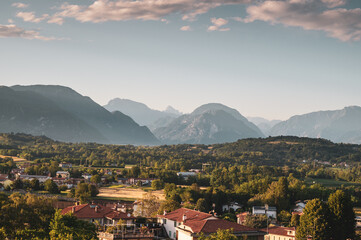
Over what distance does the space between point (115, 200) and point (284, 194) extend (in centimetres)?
4030

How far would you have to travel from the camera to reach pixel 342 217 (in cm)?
7450

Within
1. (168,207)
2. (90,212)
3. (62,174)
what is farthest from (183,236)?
(62,174)

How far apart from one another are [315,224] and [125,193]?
250ft

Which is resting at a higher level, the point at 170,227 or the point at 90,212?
the point at 90,212

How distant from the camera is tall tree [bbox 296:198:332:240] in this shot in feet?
231

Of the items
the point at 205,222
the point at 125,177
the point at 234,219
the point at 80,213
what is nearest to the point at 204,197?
the point at 234,219

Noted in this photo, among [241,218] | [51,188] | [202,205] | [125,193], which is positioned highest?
[51,188]

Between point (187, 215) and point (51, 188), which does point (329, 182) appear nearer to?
point (51, 188)

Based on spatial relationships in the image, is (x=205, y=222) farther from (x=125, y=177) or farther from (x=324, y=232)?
(x=125, y=177)

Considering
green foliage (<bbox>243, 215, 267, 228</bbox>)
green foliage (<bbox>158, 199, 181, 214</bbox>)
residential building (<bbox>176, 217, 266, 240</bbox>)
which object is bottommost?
green foliage (<bbox>243, 215, 267, 228</bbox>)

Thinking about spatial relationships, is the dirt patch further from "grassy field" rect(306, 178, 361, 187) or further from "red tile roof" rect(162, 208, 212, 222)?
"grassy field" rect(306, 178, 361, 187)

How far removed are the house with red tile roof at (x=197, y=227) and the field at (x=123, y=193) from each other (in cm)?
5489

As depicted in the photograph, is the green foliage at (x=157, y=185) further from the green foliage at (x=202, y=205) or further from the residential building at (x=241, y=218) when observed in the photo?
the residential building at (x=241, y=218)

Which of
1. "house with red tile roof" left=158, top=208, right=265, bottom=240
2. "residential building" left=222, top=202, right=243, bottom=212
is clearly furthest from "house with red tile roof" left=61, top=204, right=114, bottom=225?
"residential building" left=222, top=202, right=243, bottom=212
